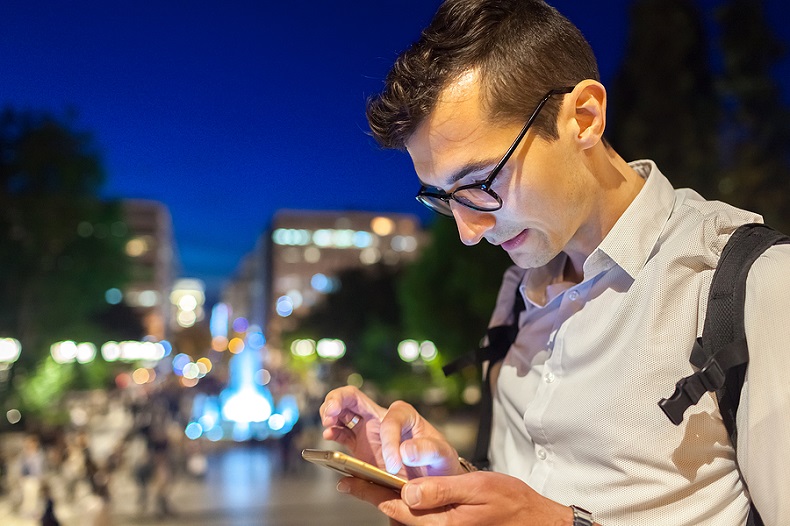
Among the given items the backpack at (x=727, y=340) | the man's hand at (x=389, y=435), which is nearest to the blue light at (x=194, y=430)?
the man's hand at (x=389, y=435)

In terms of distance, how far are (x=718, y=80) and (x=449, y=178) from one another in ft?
26.1

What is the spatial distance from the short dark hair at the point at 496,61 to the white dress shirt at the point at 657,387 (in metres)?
0.29

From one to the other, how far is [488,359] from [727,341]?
2.35 ft

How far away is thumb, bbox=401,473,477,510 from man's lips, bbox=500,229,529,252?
499 millimetres

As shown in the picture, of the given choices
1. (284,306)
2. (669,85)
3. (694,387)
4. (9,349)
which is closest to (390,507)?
(694,387)

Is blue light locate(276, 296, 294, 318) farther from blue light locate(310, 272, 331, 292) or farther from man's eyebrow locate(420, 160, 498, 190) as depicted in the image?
man's eyebrow locate(420, 160, 498, 190)

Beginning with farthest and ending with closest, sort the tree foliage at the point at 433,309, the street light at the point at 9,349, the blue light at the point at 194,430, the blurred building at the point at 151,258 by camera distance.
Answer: the blurred building at the point at 151,258
the blue light at the point at 194,430
the street light at the point at 9,349
the tree foliage at the point at 433,309

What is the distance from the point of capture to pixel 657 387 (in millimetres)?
1311

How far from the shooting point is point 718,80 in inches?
328

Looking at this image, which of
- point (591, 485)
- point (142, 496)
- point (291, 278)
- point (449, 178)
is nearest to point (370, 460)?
point (591, 485)

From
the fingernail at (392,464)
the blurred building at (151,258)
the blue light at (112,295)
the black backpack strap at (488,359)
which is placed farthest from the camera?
the blurred building at (151,258)

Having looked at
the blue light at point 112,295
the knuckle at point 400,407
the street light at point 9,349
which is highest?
the blue light at point 112,295

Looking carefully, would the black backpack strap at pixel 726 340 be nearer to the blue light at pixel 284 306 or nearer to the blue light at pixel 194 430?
the blue light at pixel 194 430

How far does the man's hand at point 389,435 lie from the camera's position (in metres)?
1.27
